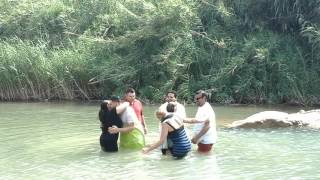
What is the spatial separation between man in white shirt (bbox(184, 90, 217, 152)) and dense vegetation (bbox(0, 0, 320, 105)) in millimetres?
11892

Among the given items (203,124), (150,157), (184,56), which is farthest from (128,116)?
(184,56)

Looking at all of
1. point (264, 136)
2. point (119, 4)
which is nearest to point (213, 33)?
point (119, 4)

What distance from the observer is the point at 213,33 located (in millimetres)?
25500

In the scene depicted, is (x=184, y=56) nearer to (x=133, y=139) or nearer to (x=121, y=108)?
(x=133, y=139)

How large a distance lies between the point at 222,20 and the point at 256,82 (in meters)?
3.92

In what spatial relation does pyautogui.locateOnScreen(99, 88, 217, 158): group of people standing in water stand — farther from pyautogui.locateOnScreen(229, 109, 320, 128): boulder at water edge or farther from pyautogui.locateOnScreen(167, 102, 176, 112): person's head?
pyautogui.locateOnScreen(229, 109, 320, 128): boulder at water edge

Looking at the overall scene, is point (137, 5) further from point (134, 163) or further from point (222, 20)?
point (134, 163)

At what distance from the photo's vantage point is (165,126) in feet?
35.0

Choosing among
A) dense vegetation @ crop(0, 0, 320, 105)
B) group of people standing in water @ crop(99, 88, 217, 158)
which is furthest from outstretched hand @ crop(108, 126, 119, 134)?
dense vegetation @ crop(0, 0, 320, 105)

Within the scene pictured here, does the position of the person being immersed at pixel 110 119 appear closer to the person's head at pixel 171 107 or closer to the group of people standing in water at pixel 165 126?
the group of people standing in water at pixel 165 126

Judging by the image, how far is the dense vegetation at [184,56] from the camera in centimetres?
2345

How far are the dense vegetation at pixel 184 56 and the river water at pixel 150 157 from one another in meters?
7.20

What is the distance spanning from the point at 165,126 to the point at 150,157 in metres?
0.88

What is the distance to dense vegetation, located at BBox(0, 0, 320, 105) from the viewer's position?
2345cm
